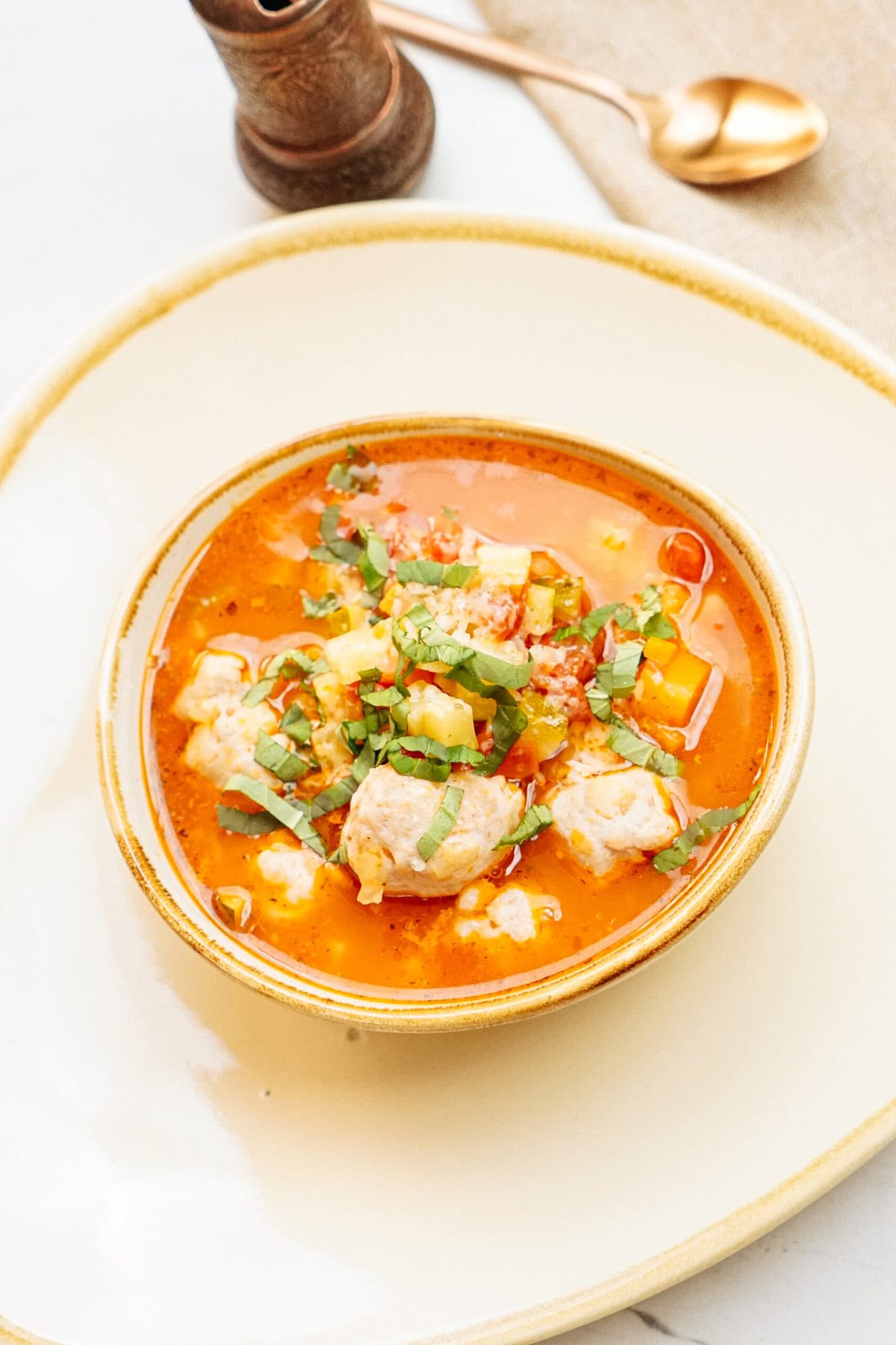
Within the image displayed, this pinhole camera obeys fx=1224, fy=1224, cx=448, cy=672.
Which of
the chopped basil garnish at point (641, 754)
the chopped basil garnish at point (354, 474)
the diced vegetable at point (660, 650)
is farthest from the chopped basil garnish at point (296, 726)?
the diced vegetable at point (660, 650)

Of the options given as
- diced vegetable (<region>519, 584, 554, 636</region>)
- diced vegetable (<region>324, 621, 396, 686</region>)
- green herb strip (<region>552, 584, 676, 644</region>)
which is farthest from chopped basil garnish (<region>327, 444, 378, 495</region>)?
green herb strip (<region>552, 584, 676, 644</region>)

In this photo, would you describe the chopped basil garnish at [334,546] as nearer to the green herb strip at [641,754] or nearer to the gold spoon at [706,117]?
the green herb strip at [641,754]

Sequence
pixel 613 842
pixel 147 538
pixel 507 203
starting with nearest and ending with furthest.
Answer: pixel 613 842 → pixel 147 538 → pixel 507 203

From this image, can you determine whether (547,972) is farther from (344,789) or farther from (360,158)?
(360,158)

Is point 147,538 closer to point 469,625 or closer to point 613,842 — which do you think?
point 469,625

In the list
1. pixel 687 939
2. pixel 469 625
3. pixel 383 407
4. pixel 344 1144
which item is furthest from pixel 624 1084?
pixel 383 407

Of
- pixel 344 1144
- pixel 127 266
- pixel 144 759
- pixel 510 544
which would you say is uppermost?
pixel 127 266

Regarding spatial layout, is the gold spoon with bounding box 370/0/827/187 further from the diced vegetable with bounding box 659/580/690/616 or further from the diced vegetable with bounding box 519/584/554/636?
the diced vegetable with bounding box 519/584/554/636

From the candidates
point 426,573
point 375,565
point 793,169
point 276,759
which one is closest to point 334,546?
point 375,565
